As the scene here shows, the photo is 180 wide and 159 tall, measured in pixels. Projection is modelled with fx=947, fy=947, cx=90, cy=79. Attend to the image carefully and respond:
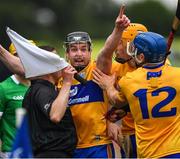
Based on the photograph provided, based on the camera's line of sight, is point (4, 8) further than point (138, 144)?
Yes

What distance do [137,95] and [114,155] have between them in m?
1.19

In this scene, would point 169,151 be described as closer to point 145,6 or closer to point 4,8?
point 4,8

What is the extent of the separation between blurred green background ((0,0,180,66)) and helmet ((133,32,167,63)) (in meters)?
45.8

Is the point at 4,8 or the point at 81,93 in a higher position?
the point at 81,93

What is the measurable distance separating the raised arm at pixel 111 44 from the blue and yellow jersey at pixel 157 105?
1.67ft

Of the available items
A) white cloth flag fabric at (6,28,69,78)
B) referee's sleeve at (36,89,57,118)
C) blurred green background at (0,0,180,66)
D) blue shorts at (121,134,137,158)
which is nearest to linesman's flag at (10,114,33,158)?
referee's sleeve at (36,89,57,118)

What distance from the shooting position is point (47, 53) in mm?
9484

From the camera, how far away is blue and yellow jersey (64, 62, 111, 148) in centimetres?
1008

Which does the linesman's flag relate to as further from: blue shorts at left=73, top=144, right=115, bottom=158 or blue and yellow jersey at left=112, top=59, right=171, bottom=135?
blue and yellow jersey at left=112, top=59, right=171, bottom=135

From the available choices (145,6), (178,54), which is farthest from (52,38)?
(178,54)

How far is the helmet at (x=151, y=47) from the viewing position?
9.40 m

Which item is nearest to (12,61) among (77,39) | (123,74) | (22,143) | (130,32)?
(77,39)

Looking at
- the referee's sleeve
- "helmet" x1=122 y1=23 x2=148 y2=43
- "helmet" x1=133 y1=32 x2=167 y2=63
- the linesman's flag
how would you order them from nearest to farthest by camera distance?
A: 1. the linesman's flag
2. the referee's sleeve
3. "helmet" x1=133 y1=32 x2=167 y2=63
4. "helmet" x1=122 y1=23 x2=148 y2=43

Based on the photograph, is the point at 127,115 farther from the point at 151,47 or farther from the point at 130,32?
the point at 151,47
